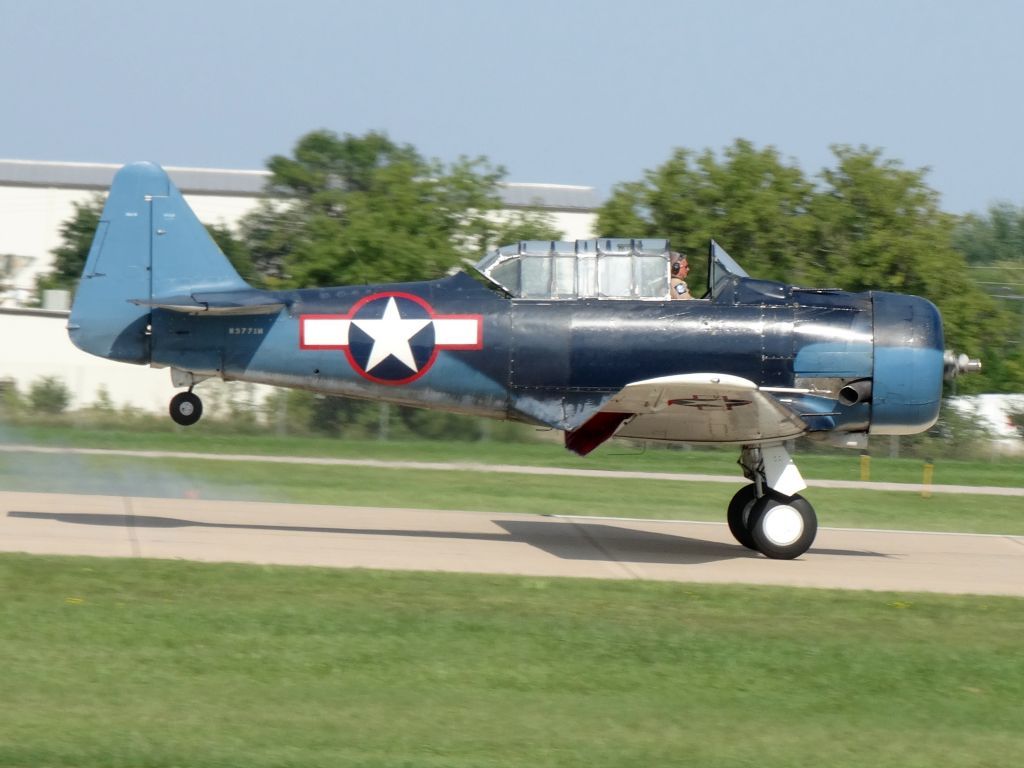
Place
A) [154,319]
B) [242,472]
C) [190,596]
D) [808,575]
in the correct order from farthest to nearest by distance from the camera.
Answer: [242,472] → [154,319] → [808,575] → [190,596]

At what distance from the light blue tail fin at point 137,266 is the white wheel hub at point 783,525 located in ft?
19.0

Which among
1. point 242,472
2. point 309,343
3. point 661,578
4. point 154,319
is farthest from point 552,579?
point 242,472

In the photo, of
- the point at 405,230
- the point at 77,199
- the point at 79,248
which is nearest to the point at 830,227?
the point at 405,230

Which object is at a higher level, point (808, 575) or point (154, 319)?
point (154, 319)

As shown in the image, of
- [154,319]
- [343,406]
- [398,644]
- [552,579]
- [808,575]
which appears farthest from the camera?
[343,406]

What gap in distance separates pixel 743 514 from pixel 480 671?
5.97 m

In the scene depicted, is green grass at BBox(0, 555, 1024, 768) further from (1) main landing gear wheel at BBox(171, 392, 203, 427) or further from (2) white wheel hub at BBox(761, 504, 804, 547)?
(1) main landing gear wheel at BBox(171, 392, 203, 427)

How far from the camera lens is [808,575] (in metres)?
12.3

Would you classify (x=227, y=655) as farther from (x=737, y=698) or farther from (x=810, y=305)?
(x=810, y=305)

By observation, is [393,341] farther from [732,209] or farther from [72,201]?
[72,201]

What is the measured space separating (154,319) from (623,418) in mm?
4726

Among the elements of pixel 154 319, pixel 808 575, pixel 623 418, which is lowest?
pixel 808 575

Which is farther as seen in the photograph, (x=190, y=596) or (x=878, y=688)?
(x=190, y=596)

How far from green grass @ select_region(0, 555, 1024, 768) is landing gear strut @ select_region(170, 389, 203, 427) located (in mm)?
2300
